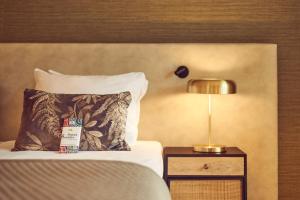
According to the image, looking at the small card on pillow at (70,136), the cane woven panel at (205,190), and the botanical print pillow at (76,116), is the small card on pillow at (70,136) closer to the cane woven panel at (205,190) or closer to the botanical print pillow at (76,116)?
the botanical print pillow at (76,116)

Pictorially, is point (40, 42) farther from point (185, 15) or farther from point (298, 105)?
point (298, 105)

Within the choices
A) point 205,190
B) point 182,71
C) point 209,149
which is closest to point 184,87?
point 182,71

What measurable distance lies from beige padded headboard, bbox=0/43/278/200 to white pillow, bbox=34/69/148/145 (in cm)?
17

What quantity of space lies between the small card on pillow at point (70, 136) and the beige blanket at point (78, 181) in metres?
0.55

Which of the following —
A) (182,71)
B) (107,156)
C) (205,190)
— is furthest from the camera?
(182,71)

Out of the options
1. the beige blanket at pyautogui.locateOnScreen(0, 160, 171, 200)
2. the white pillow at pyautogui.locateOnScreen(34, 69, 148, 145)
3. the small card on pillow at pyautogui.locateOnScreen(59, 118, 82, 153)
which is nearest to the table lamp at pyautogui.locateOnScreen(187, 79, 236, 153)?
the white pillow at pyautogui.locateOnScreen(34, 69, 148, 145)

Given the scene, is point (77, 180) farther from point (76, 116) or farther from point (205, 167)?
point (205, 167)

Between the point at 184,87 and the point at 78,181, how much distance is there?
1.63 m

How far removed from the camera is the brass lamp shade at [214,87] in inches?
116

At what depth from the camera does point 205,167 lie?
2896 mm

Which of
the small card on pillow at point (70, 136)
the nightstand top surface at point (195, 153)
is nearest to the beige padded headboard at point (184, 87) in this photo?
the nightstand top surface at point (195, 153)

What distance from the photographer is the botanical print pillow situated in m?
2.64

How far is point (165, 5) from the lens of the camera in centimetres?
338

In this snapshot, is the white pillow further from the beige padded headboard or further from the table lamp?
the table lamp
